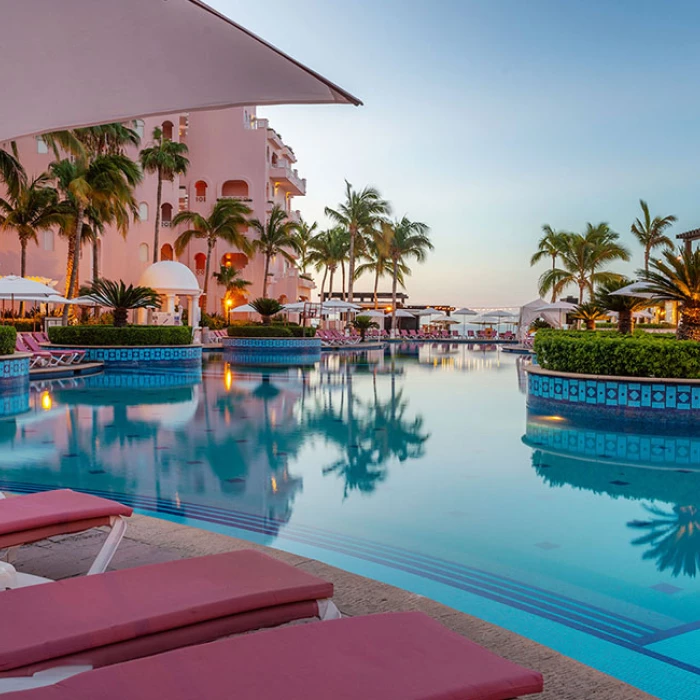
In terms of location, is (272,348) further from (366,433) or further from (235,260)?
(366,433)

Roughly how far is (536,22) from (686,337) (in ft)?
31.8

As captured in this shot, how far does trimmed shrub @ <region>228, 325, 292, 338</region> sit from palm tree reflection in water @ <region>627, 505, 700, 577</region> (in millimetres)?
25342

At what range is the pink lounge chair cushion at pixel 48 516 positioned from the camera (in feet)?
11.0

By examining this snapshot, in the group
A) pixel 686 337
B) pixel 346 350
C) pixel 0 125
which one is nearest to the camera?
pixel 0 125

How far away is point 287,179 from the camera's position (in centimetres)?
4591

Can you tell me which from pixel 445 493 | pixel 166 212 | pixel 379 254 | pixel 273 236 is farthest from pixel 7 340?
pixel 379 254

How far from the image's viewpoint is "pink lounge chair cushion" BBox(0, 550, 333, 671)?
7.32 feet

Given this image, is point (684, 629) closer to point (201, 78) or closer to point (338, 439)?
point (201, 78)

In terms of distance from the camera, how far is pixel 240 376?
1861cm

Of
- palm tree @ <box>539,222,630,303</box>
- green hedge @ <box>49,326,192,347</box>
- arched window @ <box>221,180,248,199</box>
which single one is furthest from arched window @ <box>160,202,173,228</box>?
palm tree @ <box>539,222,630,303</box>

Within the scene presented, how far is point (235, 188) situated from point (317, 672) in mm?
44705

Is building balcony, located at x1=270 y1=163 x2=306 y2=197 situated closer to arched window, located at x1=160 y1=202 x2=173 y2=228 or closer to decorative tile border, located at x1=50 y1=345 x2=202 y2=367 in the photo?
arched window, located at x1=160 y1=202 x2=173 y2=228

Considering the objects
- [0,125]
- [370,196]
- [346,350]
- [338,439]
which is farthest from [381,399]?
[370,196]

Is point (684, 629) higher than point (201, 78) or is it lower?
lower
